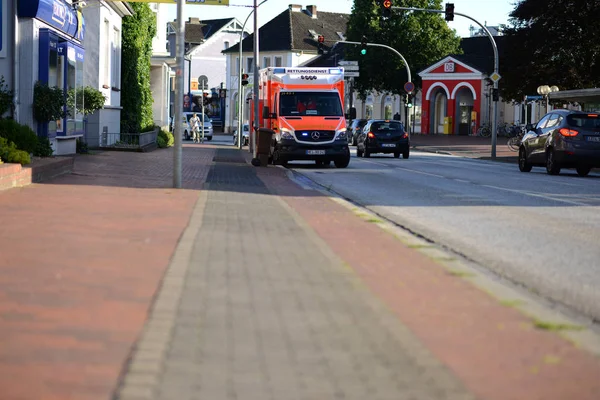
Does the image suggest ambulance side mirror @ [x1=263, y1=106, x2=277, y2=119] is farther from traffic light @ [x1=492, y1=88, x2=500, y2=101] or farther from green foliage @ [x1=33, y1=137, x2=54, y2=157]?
traffic light @ [x1=492, y1=88, x2=500, y2=101]

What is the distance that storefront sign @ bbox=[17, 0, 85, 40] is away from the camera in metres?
23.3

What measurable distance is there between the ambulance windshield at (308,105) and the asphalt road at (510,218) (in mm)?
3868

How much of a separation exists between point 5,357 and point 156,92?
1973 inches

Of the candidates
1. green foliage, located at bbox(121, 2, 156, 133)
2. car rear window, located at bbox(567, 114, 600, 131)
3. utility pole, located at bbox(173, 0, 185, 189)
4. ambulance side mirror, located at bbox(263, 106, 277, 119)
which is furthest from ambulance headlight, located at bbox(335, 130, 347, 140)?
green foliage, located at bbox(121, 2, 156, 133)

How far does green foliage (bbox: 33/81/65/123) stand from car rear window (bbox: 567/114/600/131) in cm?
1340

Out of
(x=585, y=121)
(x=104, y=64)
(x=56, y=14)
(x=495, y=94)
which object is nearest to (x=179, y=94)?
(x=56, y=14)

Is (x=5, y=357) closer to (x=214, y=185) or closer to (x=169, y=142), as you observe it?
(x=214, y=185)

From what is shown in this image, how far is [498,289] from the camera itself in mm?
7984

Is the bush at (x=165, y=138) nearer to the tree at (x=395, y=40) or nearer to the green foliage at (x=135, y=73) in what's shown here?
the green foliage at (x=135, y=73)

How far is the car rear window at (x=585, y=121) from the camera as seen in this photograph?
92.4ft

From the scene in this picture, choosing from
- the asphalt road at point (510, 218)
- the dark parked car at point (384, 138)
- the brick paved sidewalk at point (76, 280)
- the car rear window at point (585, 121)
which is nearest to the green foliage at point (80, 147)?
the asphalt road at point (510, 218)

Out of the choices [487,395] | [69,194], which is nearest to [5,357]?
[487,395]

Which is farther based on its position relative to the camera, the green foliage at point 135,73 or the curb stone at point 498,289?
the green foliage at point 135,73

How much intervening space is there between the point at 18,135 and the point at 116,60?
20377 millimetres
